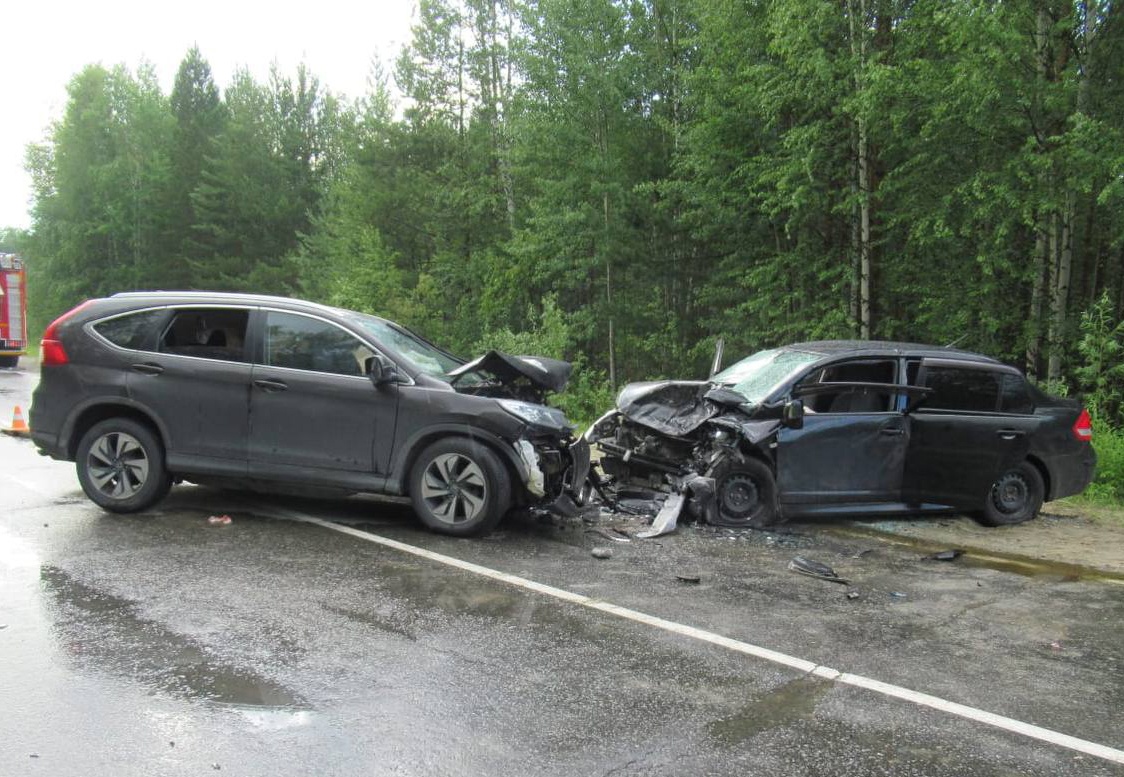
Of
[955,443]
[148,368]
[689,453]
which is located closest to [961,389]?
[955,443]

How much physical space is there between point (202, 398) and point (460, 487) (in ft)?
7.63

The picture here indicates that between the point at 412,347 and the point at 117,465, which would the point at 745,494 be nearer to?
the point at 412,347

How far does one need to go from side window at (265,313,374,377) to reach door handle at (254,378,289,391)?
17 cm

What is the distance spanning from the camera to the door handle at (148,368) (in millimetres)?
6715

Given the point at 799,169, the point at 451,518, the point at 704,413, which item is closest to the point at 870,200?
the point at 799,169

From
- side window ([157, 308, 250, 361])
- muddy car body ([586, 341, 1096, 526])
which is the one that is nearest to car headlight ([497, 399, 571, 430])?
muddy car body ([586, 341, 1096, 526])

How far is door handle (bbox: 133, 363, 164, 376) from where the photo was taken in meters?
6.71

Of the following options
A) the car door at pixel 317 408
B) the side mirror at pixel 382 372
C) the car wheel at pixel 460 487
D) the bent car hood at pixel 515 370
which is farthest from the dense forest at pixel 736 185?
the car door at pixel 317 408

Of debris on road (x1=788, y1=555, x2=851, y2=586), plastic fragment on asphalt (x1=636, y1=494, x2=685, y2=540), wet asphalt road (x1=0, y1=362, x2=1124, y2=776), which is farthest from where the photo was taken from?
plastic fragment on asphalt (x1=636, y1=494, x2=685, y2=540)

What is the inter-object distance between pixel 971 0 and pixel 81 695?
13781mm

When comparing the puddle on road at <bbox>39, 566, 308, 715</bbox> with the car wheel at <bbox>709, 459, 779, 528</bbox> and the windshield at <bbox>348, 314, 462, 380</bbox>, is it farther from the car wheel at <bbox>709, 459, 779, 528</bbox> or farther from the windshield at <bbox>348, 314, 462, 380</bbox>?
the car wheel at <bbox>709, 459, 779, 528</bbox>

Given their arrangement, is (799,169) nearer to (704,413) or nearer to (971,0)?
(971,0)

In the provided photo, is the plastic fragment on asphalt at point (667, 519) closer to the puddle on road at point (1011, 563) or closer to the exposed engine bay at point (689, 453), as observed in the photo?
the exposed engine bay at point (689, 453)

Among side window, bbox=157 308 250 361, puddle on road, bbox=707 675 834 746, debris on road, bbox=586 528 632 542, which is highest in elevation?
side window, bbox=157 308 250 361
